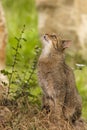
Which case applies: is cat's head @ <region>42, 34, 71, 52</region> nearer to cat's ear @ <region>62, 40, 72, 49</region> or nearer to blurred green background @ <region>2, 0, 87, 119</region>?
cat's ear @ <region>62, 40, 72, 49</region>

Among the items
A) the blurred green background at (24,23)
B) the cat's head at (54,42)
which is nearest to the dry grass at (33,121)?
the cat's head at (54,42)

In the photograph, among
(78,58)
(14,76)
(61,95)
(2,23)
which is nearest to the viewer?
(61,95)

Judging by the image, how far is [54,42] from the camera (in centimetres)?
917

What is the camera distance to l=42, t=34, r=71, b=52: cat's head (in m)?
9.12

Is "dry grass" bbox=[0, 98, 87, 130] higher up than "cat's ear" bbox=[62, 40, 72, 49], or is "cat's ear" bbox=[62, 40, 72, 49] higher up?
"cat's ear" bbox=[62, 40, 72, 49]

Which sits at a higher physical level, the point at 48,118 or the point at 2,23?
the point at 2,23

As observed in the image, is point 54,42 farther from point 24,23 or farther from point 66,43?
point 24,23

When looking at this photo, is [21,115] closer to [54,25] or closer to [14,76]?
[14,76]

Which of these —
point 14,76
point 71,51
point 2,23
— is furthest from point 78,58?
point 14,76

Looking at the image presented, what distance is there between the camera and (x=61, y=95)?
356 inches

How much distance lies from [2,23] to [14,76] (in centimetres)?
230

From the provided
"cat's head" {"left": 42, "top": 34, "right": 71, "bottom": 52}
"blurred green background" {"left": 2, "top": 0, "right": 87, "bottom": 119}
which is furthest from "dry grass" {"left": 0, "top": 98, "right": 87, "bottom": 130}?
"blurred green background" {"left": 2, "top": 0, "right": 87, "bottom": 119}

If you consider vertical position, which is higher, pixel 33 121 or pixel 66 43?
pixel 66 43

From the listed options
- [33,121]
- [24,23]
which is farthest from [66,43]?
[24,23]
